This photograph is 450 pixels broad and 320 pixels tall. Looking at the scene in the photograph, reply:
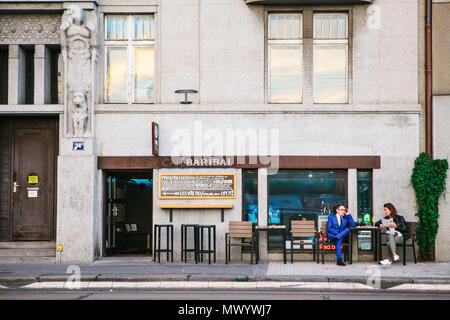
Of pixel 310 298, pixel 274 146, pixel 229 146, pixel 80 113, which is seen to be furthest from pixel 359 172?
pixel 80 113

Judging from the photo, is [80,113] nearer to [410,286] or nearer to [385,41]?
[385,41]

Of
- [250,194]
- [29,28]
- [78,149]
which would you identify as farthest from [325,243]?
[29,28]

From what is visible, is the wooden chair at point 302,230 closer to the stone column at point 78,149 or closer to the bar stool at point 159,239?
the bar stool at point 159,239

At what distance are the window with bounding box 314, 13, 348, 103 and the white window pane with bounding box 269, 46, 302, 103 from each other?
1.66 ft

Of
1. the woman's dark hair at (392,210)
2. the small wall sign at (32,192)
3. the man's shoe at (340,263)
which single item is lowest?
the man's shoe at (340,263)

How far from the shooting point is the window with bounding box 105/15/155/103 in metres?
17.0

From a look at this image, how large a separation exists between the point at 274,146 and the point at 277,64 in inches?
93.8

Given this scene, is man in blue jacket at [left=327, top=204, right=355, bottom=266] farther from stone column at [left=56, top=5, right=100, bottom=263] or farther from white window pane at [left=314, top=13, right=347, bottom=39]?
stone column at [left=56, top=5, right=100, bottom=263]

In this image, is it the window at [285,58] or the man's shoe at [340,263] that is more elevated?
the window at [285,58]

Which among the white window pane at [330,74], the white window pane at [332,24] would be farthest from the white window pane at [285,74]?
the white window pane at [332,24]

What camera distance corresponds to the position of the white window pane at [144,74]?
1706 centimetres

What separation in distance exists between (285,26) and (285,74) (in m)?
1.35

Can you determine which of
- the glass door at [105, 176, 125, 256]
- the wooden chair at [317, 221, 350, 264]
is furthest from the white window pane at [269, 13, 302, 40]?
the glass door at [105, 176, 125, 256]

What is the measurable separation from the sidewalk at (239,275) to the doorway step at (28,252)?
1152 mm
